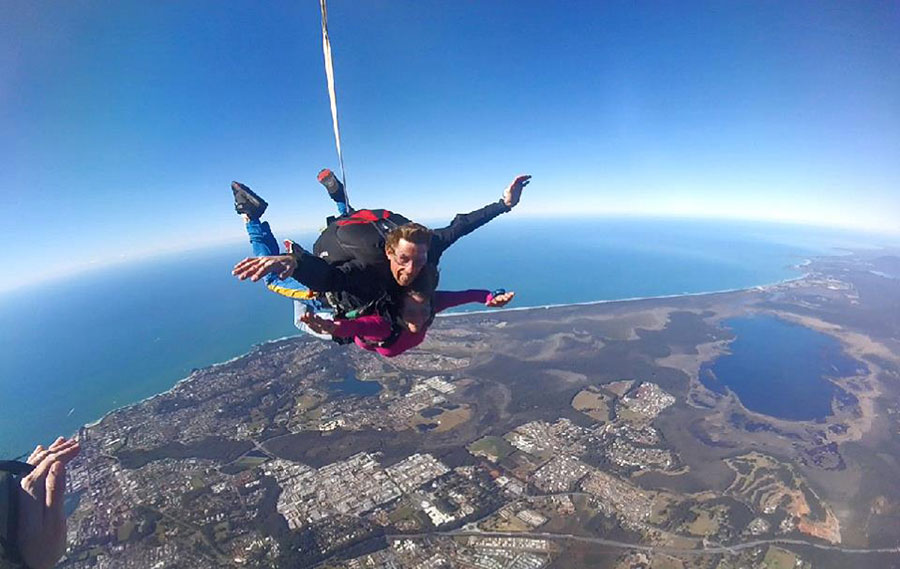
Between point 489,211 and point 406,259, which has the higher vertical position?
point 489,211

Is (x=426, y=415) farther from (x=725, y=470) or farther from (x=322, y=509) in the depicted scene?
(x=725, y=470)

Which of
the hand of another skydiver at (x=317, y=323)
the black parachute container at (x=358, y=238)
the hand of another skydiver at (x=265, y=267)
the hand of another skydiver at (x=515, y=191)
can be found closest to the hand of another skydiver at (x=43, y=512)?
the hand of another skydiver at (x=265, y=267)

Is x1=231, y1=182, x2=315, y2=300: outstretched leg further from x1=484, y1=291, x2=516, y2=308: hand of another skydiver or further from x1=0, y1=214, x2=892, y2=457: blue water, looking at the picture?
x1=0, y1=214, x2=892, y2=457: blue water

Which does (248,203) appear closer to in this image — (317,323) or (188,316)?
(317,323)

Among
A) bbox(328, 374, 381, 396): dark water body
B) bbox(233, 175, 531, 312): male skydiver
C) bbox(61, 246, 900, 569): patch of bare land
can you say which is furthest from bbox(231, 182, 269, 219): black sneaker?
bbox(328, 374, 381, 396): dark water body

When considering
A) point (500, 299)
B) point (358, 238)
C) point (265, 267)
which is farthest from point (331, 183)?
point (265, 267)

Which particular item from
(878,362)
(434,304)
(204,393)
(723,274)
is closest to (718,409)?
(878,362)

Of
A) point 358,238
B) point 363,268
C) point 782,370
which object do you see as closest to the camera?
point 363,268
